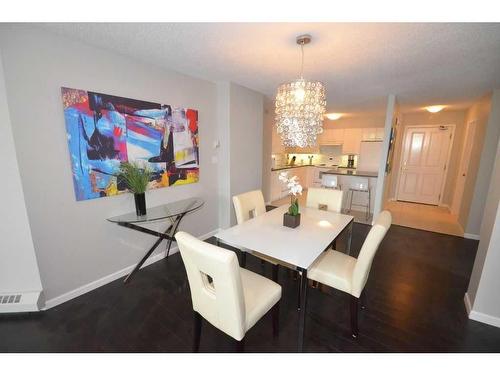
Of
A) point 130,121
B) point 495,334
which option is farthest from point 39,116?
point 495,334

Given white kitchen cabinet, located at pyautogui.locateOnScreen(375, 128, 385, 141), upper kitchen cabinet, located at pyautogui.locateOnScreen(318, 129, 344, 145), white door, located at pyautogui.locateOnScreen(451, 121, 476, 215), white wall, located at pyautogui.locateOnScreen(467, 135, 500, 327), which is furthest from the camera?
upper kitchen cabinet, located at pyautogui.locateOnScreen(318, 129, 344, 145)

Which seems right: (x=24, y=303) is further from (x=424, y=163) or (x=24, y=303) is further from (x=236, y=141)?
Result: (x=424, y=163)

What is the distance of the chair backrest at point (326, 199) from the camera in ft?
7.97

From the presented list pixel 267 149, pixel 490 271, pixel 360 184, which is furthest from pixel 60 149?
pixel 360 184

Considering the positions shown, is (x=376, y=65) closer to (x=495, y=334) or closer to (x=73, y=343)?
(x=495, y=334)

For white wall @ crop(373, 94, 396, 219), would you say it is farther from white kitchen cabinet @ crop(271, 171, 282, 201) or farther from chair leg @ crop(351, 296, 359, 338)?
chair leg @ crop(351, 296, 359, 338)

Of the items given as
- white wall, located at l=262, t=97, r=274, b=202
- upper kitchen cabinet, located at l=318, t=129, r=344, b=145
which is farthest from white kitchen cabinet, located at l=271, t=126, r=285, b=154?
upper kitchen cabinet, located at l=318, t=129, r=344, b=145

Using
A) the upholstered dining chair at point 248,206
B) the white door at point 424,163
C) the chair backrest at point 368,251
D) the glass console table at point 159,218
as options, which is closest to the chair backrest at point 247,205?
the upholstered dining chair at point 248,206

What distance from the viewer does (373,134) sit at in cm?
565

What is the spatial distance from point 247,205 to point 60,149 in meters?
1.70

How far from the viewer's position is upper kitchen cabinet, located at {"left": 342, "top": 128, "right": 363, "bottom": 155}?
5922 mm

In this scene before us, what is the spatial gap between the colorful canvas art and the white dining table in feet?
4.11

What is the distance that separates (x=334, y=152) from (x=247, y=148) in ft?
13.9

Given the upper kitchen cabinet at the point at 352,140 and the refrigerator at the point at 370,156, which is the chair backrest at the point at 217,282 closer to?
the refrigerator at the point at 370,156
